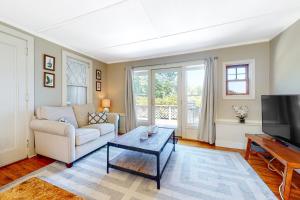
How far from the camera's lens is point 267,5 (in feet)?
5.85

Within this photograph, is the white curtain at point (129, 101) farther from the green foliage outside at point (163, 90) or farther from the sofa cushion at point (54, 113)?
the sofa cushion at point (54, 113)

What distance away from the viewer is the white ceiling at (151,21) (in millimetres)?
1773

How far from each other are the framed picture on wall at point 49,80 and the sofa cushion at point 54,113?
53 cm

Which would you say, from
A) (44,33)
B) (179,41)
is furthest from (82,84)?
(179,41)

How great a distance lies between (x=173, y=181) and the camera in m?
1.77

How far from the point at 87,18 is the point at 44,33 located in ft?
3.88

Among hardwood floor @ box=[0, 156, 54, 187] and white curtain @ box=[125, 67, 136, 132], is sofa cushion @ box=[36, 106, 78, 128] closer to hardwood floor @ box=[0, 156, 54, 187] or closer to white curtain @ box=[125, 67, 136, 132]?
hardwood floor @ box=[0, 156, 54, 187]

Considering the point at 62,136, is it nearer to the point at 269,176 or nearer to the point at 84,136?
the point at 84,136

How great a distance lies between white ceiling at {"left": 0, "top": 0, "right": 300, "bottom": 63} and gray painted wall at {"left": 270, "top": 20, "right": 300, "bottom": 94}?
0.58 ft

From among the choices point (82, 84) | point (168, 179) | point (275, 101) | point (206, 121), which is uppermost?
point (82, 84)

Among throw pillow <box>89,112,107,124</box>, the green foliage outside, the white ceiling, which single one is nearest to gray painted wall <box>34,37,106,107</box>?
the white ceiling

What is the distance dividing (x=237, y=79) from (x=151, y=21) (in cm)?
242

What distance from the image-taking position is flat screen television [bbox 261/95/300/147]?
68.9 inches

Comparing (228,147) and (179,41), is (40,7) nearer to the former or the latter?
(179,41)
